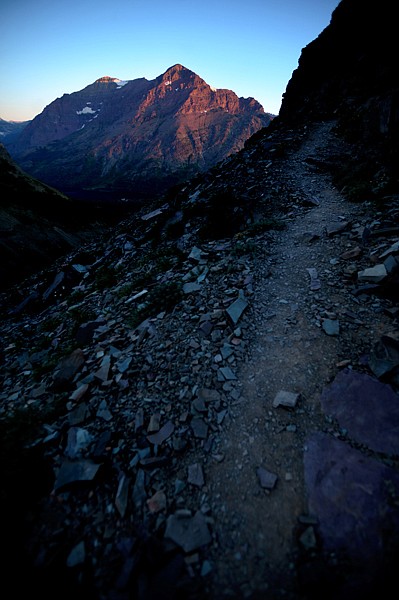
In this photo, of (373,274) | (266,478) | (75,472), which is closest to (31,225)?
(75,472)

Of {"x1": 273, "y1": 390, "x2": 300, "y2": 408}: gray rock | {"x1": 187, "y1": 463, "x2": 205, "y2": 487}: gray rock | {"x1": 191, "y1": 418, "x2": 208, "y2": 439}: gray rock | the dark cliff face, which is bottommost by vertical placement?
{"x1": 187, "y1": 463, "x2": 205, "y2": 487}: gray rock

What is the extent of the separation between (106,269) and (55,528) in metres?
10.1

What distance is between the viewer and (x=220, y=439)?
13.2ft

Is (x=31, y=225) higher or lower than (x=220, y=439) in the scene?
higher

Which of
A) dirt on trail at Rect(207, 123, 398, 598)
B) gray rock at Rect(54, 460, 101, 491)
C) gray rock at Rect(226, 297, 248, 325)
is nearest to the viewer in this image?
dirt on trail at Rect(207, 123, 398, 598)

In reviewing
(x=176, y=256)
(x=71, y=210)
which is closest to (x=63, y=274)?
(x=176, y=256)

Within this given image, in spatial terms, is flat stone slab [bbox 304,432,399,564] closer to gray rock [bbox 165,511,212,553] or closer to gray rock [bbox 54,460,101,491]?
Answer: gray rock [bbox 165,511,212,553]

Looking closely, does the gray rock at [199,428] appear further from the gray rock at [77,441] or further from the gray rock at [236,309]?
the gray rock at [236,309]

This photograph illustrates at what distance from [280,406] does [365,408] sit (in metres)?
1.28

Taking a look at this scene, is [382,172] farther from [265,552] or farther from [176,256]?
[265,552]

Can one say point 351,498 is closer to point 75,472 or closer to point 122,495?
point 122,495

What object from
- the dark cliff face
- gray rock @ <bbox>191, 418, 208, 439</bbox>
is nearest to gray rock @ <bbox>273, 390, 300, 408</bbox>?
gray rock @ <bbox>191, 418, 208, 439</bbox>

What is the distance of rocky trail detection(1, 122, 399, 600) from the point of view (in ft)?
9.41

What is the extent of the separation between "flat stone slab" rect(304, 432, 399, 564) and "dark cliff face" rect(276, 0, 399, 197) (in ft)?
34.0
